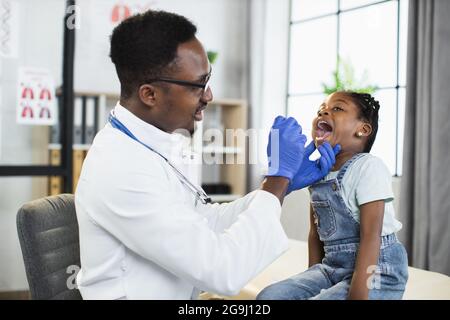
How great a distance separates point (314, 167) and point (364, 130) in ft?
0.70

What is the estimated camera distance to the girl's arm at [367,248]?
3.56 feet

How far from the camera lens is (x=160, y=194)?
95cm

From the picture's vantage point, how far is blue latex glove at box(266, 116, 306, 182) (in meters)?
1.06

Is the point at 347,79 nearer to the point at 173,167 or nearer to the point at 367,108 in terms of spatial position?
the point at 367,108

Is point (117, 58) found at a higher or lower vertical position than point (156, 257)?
higher

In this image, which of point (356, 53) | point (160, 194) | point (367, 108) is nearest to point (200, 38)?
point (356, 53)

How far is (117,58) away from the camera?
41.6 inches

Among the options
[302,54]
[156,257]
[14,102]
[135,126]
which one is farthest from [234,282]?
[302,54]

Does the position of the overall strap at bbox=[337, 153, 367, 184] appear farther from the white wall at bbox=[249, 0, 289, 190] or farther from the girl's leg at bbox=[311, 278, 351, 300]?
the white wall at bbox=[249, 0, 289, 190]

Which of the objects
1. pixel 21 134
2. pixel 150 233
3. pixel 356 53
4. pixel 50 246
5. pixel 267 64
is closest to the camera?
pixel 150 233

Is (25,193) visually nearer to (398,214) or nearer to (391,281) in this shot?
(398,214)

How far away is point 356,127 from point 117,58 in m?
0.63
